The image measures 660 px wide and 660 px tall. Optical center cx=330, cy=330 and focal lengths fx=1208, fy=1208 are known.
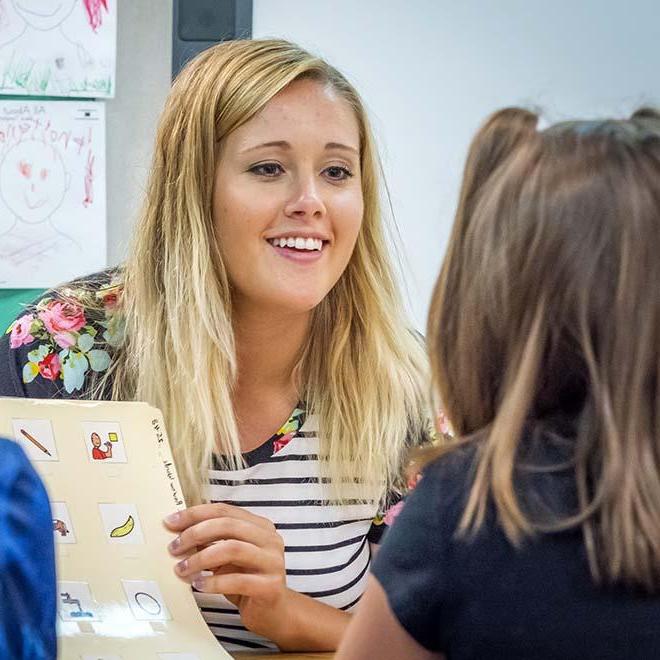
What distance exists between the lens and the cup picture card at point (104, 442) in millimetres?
1216

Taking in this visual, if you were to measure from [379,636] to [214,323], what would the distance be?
2.45 feet

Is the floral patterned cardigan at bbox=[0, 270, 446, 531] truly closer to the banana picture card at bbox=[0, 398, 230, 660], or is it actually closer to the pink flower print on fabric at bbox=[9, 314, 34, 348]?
the pink flower print on fabric at bbox=[9, 314, 34, 348]

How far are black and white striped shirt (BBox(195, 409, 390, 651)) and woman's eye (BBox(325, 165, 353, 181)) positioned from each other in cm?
34

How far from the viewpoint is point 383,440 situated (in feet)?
4.96

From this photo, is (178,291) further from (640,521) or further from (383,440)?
(640,521)

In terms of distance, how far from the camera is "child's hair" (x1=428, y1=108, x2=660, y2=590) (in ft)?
2.48

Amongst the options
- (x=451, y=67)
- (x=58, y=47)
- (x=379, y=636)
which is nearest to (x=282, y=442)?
(x=379, y=636)

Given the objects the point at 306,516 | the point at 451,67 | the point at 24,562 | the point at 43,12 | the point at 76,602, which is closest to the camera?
the point at 24,562

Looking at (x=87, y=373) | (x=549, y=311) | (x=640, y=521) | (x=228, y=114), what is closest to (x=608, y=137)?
(x=549, y=311)

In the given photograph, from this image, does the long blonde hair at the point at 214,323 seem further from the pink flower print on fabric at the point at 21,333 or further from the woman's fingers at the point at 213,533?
the woman's fingers at the point at 213,533

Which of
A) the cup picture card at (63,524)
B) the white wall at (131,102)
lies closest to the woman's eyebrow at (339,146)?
the cup picture card at (63,524)

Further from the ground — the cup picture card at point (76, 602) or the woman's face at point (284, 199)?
the woman's face at point (284, 199)

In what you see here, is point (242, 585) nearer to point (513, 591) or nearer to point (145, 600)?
point (145, 600)

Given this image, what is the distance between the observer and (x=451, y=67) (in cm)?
280
